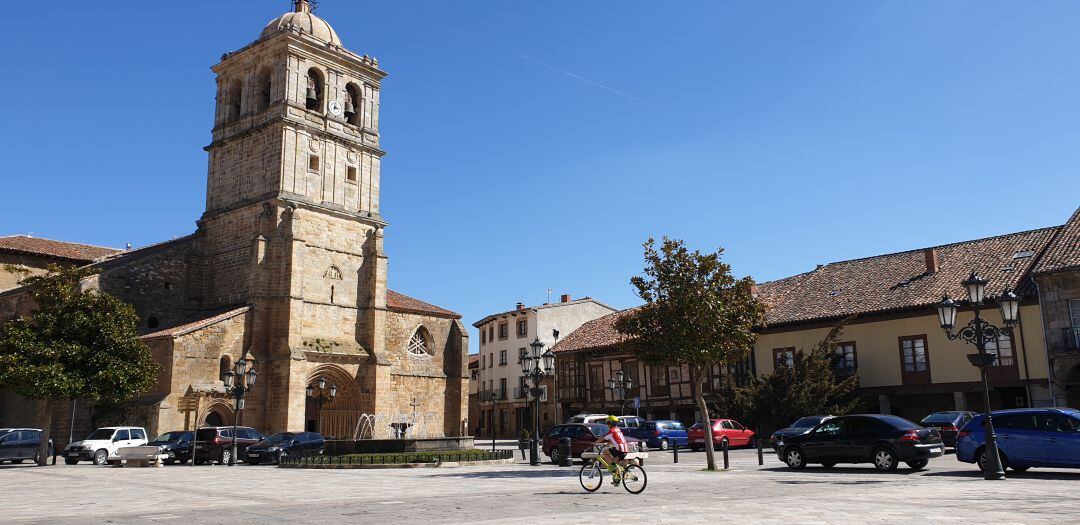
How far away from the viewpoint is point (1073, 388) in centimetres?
2895

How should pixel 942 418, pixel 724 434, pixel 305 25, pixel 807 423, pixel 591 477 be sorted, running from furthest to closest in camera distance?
pixel 305 25
pixel 724 434
pixel 807 423
pixel 942 418
pixel 591 477

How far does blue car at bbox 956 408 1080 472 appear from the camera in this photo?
49.4 ft

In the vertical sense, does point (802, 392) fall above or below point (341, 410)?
above

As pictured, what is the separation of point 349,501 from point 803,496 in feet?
22.5

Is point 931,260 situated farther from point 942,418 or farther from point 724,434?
point 724,434

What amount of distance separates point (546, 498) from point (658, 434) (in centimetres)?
2034

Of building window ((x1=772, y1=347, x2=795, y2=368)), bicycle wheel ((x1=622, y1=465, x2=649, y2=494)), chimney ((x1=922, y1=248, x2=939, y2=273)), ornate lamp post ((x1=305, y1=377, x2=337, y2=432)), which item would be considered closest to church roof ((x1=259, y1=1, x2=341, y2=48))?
ornate lamp post ((x1=305, y1=377, x2=337, y2=432))

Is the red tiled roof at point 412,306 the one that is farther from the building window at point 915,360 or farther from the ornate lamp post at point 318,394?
the building window at point 915,360

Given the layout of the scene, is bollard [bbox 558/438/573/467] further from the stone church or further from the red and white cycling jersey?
the stone church

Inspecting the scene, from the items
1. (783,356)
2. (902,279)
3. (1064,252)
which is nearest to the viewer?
(1064,252)

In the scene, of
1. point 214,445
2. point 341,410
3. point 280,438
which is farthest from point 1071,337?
point 341,410

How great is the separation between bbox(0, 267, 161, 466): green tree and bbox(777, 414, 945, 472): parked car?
21830 millimetres

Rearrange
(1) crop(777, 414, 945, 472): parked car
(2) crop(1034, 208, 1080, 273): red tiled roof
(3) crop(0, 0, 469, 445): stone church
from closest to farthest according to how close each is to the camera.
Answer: (1) crop(777, 414, 945, 472): parked car < (2) crop(1034, 208, 1080, 273): red tiled roof < (3) crop(0, 0, 469, 445): stone church

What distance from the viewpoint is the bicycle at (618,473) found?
12984mm
